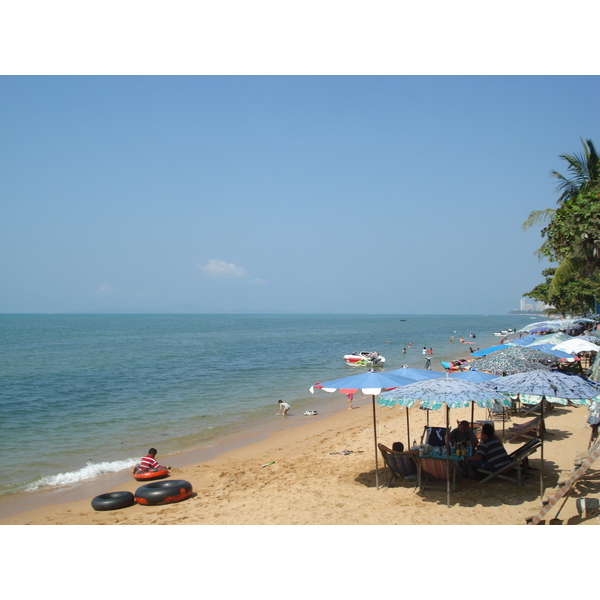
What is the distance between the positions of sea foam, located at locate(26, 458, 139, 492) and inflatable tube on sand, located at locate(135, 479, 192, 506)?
131 inches

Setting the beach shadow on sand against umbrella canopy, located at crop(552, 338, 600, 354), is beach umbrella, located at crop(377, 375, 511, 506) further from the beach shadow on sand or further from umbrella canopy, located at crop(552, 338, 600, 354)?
umbrella canopy, located at crop(552, 338, 600, 354)

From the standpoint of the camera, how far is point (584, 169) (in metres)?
19.7

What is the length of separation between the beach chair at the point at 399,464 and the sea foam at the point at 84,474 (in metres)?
7.46

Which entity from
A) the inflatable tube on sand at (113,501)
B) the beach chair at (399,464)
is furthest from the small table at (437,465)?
the inflatable tube on sand at (113,501)

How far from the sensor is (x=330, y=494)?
840cm

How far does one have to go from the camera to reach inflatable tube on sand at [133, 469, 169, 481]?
36.8ft

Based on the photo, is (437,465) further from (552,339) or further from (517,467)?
(552,339)

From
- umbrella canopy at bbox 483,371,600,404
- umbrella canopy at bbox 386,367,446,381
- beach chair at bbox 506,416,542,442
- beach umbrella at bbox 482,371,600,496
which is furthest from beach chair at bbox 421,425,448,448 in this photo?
beach chair at bbox 506,416,542,442

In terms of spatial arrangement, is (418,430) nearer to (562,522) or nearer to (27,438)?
(562,522)

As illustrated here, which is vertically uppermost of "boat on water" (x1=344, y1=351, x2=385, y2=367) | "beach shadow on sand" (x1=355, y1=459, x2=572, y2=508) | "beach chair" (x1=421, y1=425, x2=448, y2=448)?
"beach chair" (x1=421, y1=425, x2=448, y2=448)

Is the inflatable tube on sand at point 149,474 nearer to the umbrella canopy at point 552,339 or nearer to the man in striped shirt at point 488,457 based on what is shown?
the man in striped shirt at point 488,457

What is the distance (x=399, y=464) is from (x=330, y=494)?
1365 millimetres
